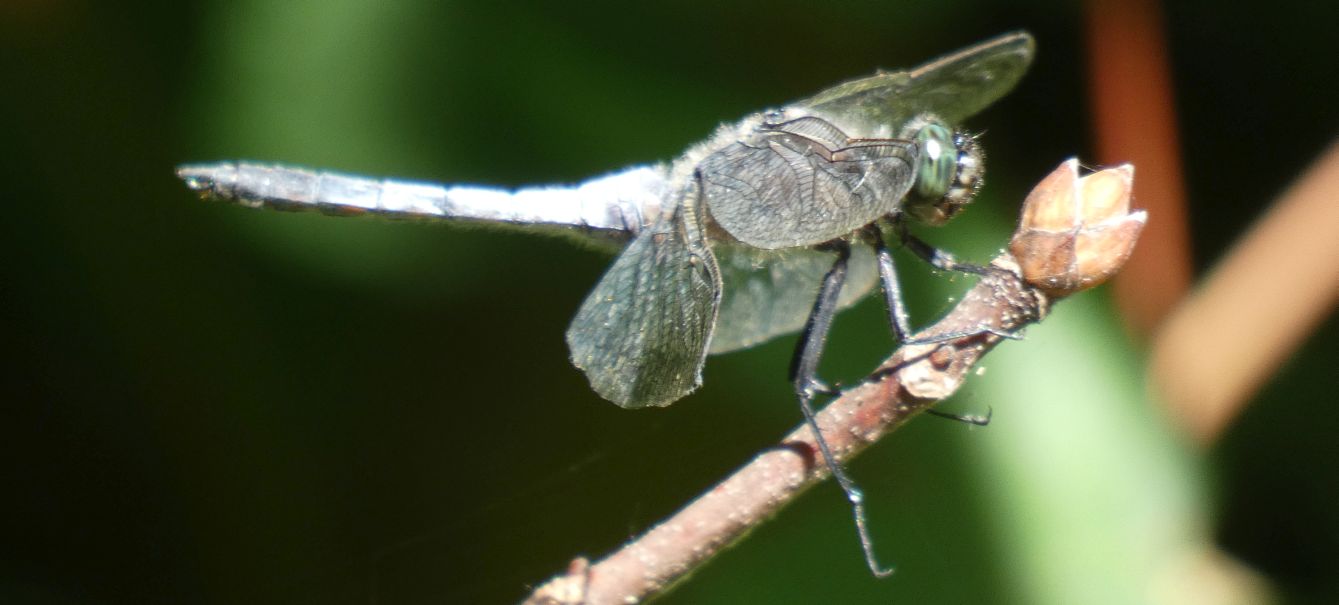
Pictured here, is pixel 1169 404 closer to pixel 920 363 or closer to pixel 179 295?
pixel 920 363

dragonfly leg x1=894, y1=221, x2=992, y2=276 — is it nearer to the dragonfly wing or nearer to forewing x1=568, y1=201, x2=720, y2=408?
the dragonfly wing

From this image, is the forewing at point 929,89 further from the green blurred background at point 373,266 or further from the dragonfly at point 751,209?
the green blurred background at point 373,266

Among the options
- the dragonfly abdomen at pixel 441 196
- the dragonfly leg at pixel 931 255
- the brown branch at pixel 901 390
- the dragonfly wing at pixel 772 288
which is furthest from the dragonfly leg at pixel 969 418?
the dragonfly abdomen at pixel 441 196

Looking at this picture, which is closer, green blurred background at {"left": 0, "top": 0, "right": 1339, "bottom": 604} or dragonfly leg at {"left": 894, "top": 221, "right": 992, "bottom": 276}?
dragonfly leg at {"left": 894, "top": 221, "right": 992, "bottom": 276}

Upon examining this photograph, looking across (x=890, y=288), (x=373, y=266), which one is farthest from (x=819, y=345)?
(x=373, y=266)

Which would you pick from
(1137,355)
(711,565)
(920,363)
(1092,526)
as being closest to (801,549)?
(711,565)

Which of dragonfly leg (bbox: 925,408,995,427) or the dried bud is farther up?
the dried bud

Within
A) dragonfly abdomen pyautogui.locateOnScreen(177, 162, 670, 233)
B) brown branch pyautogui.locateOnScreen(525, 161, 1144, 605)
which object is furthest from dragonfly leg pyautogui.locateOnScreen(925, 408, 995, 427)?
dragonfly abdomen pyautogui.locateOnScreen(177, 162, 670, 233)
